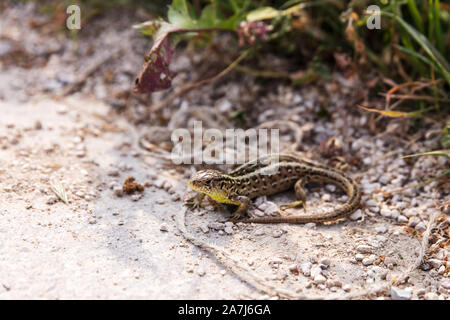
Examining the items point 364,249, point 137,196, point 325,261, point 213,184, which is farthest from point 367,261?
point 137,196

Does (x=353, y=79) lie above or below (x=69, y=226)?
above

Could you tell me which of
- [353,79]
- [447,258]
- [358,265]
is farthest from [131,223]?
[353,79]

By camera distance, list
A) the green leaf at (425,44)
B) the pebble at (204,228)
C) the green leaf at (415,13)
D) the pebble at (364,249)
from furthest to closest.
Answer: the green leaf at (415,13)
the green leaf at (425,44)
the pebble at (204,228)
the pebble at (364,249)

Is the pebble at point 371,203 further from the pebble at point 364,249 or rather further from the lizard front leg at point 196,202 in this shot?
the lizard front leg at point 196,202

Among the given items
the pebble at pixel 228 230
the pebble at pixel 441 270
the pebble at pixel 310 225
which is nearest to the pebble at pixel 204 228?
the pebble at pixel 228 230

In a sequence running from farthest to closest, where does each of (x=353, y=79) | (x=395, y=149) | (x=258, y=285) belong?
1. (x=353, y=79)
2. (x=395, y=149)
3. (x=258, y=285)

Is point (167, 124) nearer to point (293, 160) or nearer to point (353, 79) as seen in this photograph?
point (293, 160)

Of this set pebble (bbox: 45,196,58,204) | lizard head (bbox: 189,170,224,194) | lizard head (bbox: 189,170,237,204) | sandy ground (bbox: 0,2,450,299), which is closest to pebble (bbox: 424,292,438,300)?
sandy ground (bbox: 0,2,450,299)
